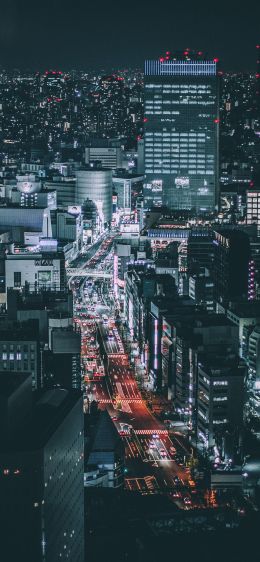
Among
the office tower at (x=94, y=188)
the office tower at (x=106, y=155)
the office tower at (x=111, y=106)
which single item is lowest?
the office tower at (x=94, y=188)

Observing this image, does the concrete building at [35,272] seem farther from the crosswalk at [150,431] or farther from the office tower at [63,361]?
the crosswalk at [150,431]

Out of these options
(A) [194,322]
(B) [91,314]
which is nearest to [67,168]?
(B) [91,314]

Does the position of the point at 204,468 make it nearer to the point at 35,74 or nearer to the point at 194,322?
the point at 194,322

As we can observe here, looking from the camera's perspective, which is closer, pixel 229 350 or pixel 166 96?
pixel 229 350

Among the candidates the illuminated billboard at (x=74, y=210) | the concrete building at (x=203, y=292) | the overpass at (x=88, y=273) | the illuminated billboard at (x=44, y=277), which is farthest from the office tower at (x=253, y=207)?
the concrete building at (x=203, y=292)

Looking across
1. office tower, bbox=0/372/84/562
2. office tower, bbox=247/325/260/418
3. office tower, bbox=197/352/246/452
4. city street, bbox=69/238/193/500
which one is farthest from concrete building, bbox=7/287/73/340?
office tower, bbox=0/372/84/562

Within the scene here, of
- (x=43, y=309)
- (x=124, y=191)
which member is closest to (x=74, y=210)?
(x=124, y=191)

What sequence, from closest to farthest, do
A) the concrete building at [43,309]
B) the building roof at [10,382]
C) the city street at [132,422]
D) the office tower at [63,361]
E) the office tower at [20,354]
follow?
the building roof at [10,382] → the city street at [132,422] → the office tower at [20,354] → the office tower at [63,361] → the concrete building at [43,309]
